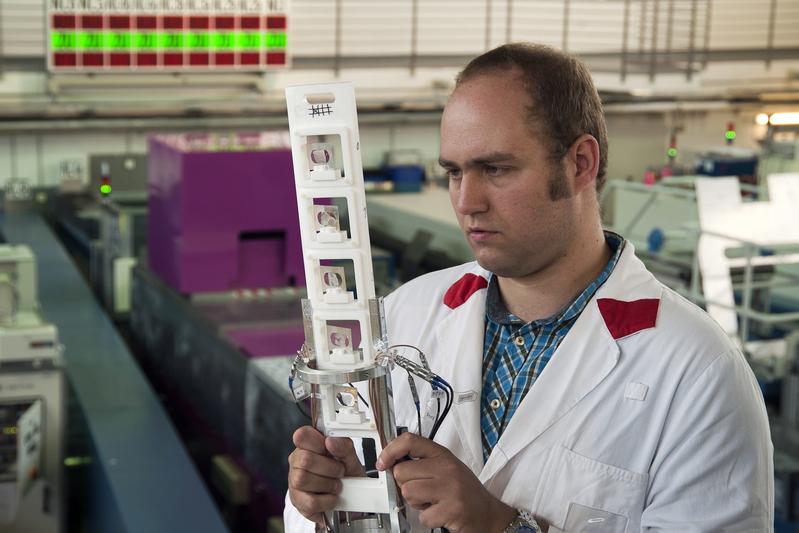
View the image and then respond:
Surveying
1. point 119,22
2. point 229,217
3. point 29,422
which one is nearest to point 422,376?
point 29,422

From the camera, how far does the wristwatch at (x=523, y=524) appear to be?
1162mm

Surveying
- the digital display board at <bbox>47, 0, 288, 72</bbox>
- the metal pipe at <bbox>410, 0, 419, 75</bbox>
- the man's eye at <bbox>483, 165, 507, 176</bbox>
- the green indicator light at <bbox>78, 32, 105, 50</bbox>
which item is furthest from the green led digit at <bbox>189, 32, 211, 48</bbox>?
the man's eye at <bbox>483, 165, 507, 176</bbox>

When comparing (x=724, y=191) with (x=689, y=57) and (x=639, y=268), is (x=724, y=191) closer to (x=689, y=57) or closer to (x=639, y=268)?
(x=639, y=268)

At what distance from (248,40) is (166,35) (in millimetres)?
689

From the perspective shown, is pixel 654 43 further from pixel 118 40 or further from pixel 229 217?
pixel 229 217

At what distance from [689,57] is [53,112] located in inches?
263

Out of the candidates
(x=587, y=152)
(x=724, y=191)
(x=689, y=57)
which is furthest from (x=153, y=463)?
(x=689, y=57)

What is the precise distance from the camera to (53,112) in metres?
8.75

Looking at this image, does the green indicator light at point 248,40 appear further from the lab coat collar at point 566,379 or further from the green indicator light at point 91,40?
the lab coat collar at point 566,379

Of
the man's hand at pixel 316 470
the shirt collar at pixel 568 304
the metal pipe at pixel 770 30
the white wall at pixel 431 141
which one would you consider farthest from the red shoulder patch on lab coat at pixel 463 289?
the metal pipe at pixel 770 30

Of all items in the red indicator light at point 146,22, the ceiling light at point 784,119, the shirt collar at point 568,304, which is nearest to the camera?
the shirt collar at point 568,304

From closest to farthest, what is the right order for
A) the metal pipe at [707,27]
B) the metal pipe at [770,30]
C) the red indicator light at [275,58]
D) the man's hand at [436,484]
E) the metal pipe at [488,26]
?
the man's hand at [436,484] → the red indicator light at [275,58] → the metal pipe at [488,26] → the metal pipe at [707,27] → the metal pipe at [770,30]

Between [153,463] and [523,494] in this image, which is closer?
[523,494]

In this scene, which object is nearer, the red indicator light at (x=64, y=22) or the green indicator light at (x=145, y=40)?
the red indicator light at (x=64, y=22)
